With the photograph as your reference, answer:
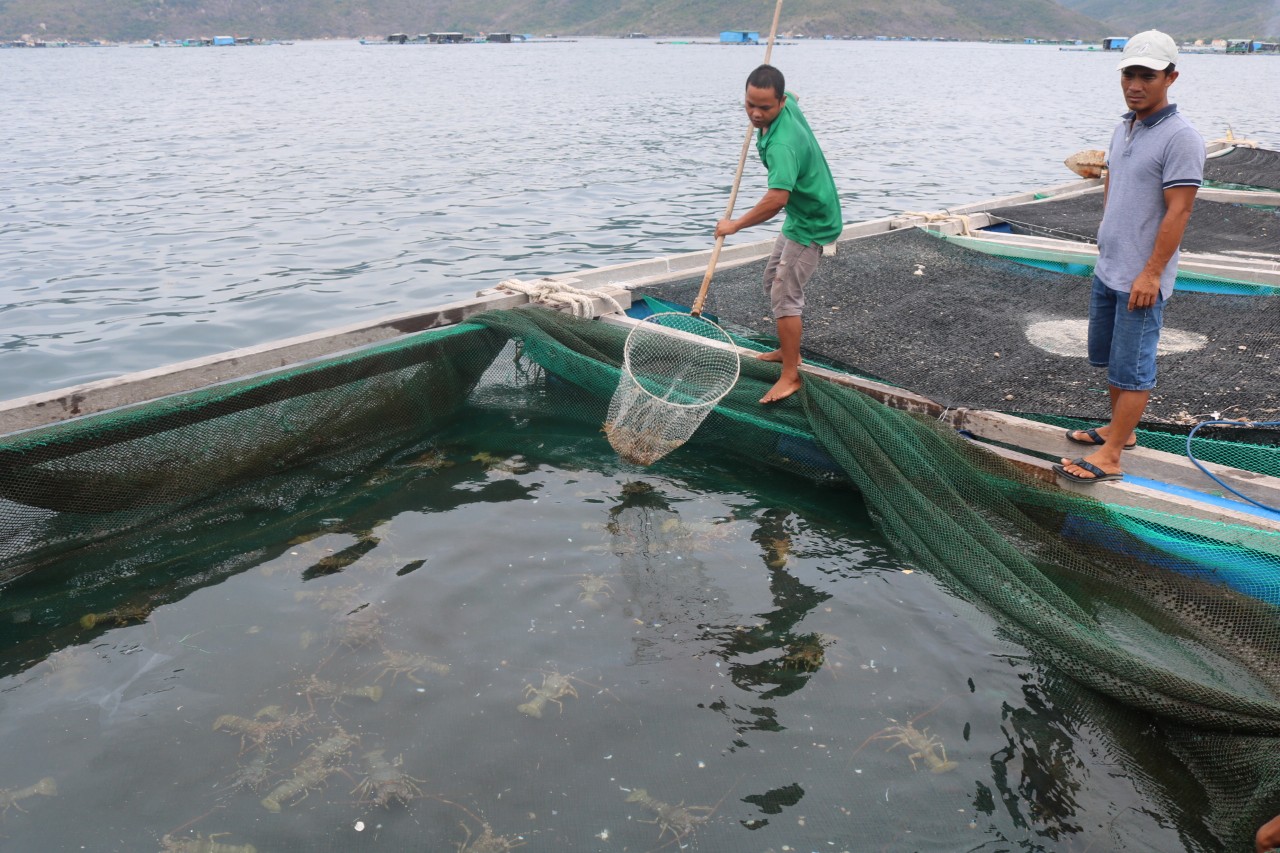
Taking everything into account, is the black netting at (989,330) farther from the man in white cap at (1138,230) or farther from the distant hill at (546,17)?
the distant hill at (546,17)

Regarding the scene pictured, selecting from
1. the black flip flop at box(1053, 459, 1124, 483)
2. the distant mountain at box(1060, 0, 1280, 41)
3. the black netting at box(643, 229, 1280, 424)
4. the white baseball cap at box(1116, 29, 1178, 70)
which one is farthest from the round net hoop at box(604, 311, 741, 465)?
the distant mountain at box(1060, 0, 1280, 41)

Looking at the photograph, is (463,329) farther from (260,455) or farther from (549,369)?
(260,455)

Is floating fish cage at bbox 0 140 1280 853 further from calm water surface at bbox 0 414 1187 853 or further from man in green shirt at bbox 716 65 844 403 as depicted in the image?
man in green shirt at bbox 716 65 844 403

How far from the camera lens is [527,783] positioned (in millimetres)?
3191

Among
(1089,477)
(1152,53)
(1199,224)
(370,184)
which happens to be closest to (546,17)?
(370,184)

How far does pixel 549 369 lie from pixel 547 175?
13.3 meters

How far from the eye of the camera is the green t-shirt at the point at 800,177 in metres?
4.75

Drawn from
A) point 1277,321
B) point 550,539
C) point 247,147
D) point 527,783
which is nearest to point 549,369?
point 550,539

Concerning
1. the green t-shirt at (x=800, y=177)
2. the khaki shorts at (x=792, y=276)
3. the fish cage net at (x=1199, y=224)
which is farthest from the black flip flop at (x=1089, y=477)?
the fish cage net at (x=1199, y=224)

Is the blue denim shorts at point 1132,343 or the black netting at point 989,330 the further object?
the black netting at point 989,330

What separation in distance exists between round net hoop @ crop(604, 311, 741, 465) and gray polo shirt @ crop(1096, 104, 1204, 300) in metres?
2.00

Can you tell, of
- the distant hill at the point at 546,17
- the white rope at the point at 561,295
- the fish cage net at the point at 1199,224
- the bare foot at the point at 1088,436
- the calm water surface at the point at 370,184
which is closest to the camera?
the bare foot at the point at 1088,436

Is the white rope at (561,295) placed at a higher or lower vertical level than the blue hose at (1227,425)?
higher

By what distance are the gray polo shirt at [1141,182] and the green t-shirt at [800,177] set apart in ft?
4.40
